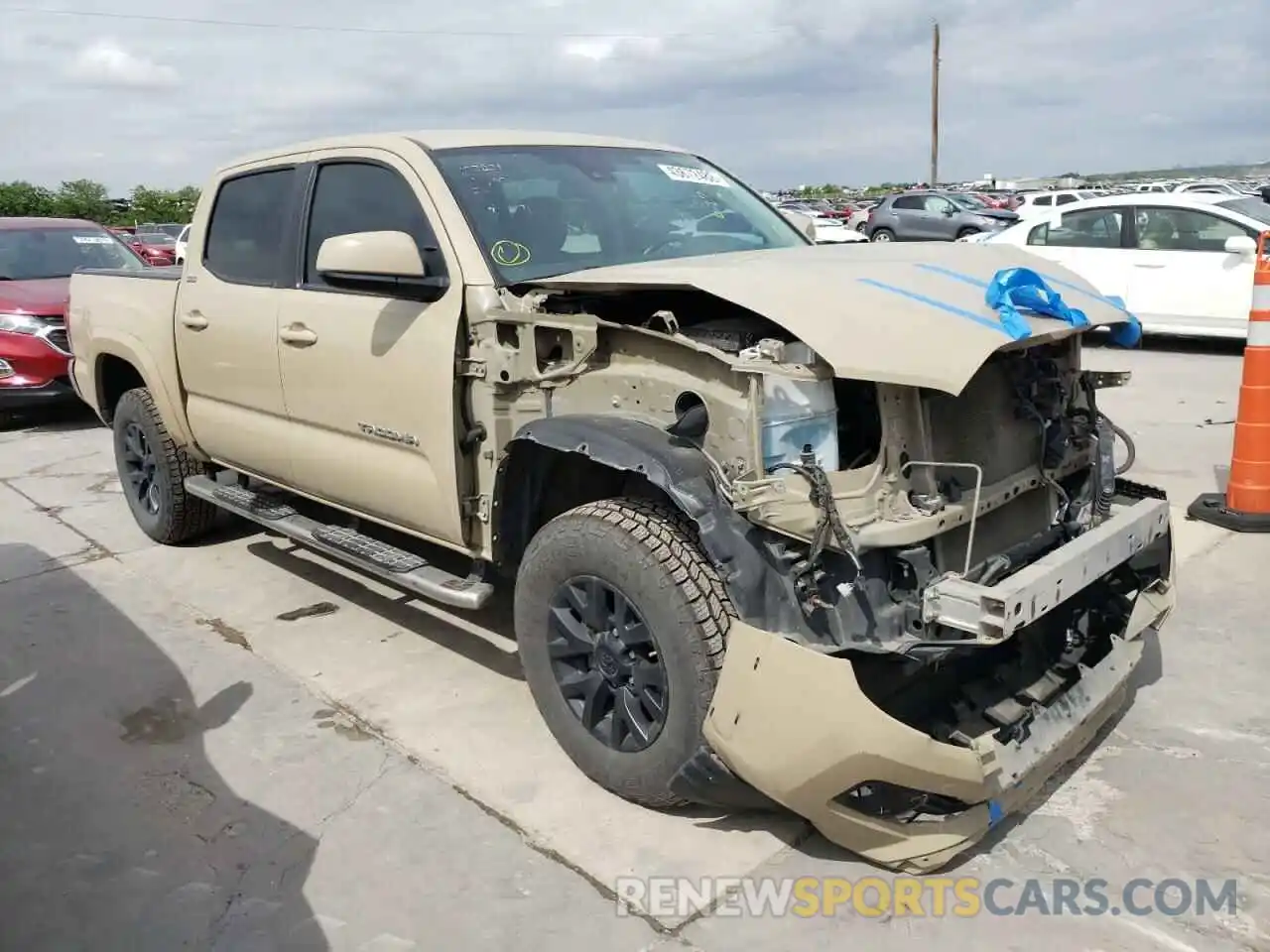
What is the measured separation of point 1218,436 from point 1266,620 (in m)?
3.39

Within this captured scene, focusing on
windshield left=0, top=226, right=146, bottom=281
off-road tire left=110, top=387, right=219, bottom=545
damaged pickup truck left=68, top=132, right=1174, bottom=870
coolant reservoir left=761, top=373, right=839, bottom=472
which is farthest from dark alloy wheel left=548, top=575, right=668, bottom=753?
windshield left=0, top=226, right=146, bottom=281

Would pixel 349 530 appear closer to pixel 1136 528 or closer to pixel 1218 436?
pixel 1136 528

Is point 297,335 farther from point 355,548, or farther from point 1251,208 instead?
point 1251,208

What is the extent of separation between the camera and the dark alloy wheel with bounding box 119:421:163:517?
575 cm

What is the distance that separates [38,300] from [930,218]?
19713mm

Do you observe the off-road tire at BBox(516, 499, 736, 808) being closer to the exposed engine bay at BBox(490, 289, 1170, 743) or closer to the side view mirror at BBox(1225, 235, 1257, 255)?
the exposed engine bay at BBox(490, 289, 1170, 743)

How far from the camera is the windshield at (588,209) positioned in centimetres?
361

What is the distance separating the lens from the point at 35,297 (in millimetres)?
9234

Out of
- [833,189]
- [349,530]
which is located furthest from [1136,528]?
[833,189]

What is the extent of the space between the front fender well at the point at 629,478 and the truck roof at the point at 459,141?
1.33 m

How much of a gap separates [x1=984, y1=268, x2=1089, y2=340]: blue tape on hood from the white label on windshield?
5.62 feet

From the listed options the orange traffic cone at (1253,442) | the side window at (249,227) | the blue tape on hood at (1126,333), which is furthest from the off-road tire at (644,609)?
the orange traffic cone at (1253,442)

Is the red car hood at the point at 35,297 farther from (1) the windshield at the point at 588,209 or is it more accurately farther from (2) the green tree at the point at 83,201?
(2) the green tree at the point at 83,201

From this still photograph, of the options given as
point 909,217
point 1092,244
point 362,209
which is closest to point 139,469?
point 362,209
